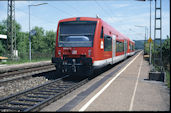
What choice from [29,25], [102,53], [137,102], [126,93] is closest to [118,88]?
[126,93]

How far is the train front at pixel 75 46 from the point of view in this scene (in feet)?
34.9

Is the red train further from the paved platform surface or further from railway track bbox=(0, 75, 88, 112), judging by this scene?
the paved platform surface

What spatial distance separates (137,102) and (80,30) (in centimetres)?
583

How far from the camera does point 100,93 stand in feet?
24.8

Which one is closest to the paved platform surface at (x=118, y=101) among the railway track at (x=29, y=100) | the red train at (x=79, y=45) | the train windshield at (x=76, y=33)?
the railway track at (x=29, y=100)

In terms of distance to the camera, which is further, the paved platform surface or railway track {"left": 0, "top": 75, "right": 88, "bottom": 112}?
railway track {"left": 0, "top": 75, "right": 88, "bottom": 112}

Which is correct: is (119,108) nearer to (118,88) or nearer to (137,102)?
(137,102)

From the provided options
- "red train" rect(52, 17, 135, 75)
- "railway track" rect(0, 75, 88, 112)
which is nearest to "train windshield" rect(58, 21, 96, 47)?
"red train" rect(52, 17, 135, 75)

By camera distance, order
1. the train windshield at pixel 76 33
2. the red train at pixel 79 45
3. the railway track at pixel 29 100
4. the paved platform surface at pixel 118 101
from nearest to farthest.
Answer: the paved platform surface at pixel 118 101 → the railway track at pixel 29 100 → the red train at pixel 79 45 → the train windshield at pixel 76 33

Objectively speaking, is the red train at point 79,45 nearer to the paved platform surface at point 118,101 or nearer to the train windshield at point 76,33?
the train windshield at point 76,33

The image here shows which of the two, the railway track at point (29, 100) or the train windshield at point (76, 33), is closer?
the railway track at point (29, 100)

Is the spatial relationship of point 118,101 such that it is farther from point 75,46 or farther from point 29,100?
point 75,46

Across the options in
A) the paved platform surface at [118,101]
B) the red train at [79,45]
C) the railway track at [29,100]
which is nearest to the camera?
the paved platform surface at [118,101]

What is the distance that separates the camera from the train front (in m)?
10.6
